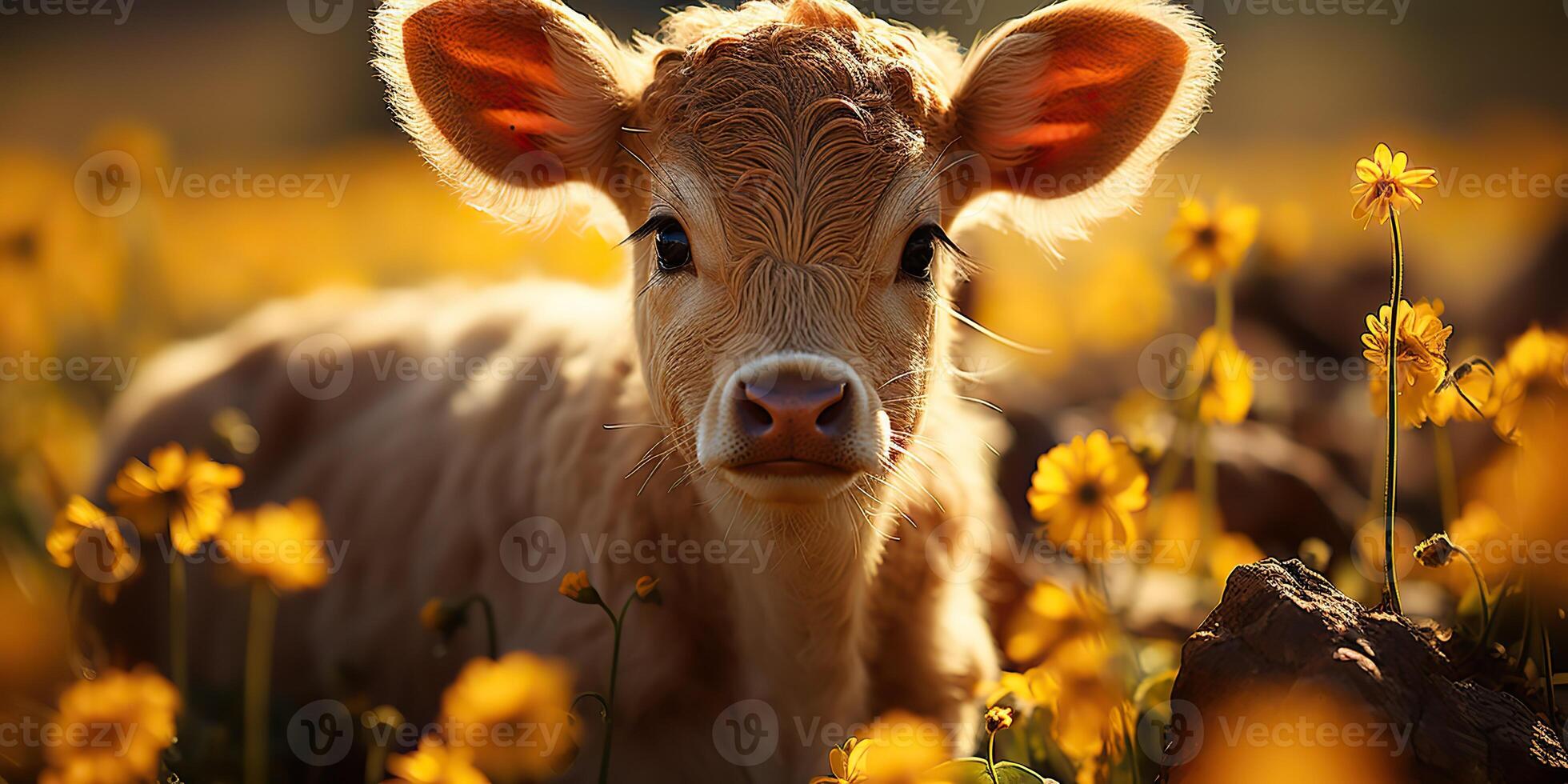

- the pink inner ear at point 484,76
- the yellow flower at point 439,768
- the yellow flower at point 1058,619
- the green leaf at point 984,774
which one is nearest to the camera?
the yellow flower at point 439,768

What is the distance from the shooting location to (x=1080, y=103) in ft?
11.7

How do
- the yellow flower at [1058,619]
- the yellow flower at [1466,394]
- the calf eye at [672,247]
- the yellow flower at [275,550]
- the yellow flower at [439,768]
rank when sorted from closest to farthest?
the yellow flower at [439,768] → the yellow flower at [1466,394] → the yellow flower at [275,550] → the yellow flower at [1058,619] → the calf eye at [672,247]

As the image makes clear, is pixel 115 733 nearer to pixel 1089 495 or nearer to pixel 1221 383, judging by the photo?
pixel 1089 495

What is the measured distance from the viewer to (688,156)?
10.2 ft

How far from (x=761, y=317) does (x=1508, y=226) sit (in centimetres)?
800

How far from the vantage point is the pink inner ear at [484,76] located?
3.25 meters

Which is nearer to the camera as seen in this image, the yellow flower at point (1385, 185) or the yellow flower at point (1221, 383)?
the yellow flower at point (1385, 185)

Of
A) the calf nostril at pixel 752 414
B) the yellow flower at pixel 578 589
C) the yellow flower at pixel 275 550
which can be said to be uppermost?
the calf nostril at pixel 752 414

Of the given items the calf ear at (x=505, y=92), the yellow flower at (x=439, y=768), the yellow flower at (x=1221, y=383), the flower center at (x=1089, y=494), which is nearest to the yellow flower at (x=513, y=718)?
the yellow flower at (x=439, y=768)

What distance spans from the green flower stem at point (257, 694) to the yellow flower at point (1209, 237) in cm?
273

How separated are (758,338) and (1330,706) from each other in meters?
1.48

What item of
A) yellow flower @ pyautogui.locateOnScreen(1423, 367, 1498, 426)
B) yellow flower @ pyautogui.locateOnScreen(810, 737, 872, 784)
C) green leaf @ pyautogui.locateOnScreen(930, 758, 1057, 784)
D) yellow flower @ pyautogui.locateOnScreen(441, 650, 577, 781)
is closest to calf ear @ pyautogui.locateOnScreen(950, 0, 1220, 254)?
yellow flower @ pyautogui.locateOnScreen(1423, 367, 1498, 426)

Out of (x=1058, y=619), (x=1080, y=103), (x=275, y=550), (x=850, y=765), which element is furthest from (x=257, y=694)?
(x=1080, y=103)

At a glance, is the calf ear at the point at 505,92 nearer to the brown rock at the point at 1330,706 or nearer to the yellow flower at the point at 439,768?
the yellow flower at the point at 439,768
